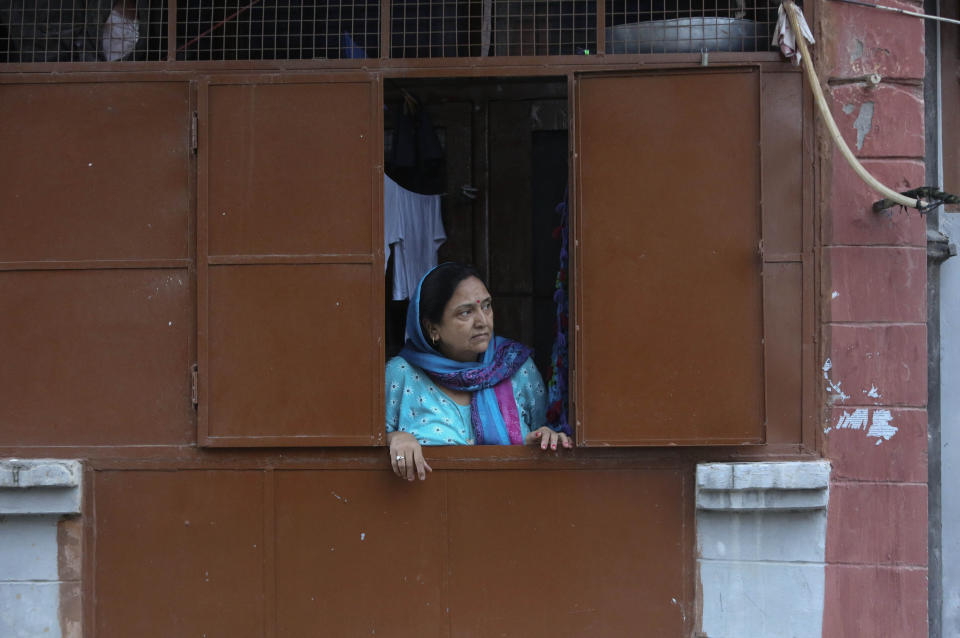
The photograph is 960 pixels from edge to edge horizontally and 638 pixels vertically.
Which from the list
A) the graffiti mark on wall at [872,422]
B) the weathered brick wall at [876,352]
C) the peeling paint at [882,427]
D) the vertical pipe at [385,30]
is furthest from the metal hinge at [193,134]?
the peeling paint at [882,427]

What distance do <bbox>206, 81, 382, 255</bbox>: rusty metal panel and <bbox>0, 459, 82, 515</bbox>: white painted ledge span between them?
98cm

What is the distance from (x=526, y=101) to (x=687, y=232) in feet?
5.66

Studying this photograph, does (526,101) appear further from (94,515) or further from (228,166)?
(94,515)

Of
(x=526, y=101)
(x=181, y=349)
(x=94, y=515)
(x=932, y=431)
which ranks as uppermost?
(x=526, y=101)

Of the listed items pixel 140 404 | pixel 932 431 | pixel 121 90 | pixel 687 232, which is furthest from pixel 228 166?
pixel 932 431

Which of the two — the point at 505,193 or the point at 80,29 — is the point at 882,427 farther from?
the point at 80,29

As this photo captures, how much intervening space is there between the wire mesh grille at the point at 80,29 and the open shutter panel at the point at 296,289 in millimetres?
518

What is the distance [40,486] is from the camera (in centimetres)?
335

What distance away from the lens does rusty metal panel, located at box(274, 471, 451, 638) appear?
3441 mm

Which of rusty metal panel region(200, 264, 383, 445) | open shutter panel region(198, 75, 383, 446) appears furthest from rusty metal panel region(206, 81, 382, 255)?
rusty metal panel region(200, 264, 383, 445)

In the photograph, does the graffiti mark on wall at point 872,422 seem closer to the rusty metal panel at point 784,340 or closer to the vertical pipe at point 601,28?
the rusty metal panel at point 784,340

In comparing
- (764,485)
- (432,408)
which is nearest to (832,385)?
(764,485)

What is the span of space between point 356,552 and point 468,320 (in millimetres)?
980

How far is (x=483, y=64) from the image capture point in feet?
11.2
